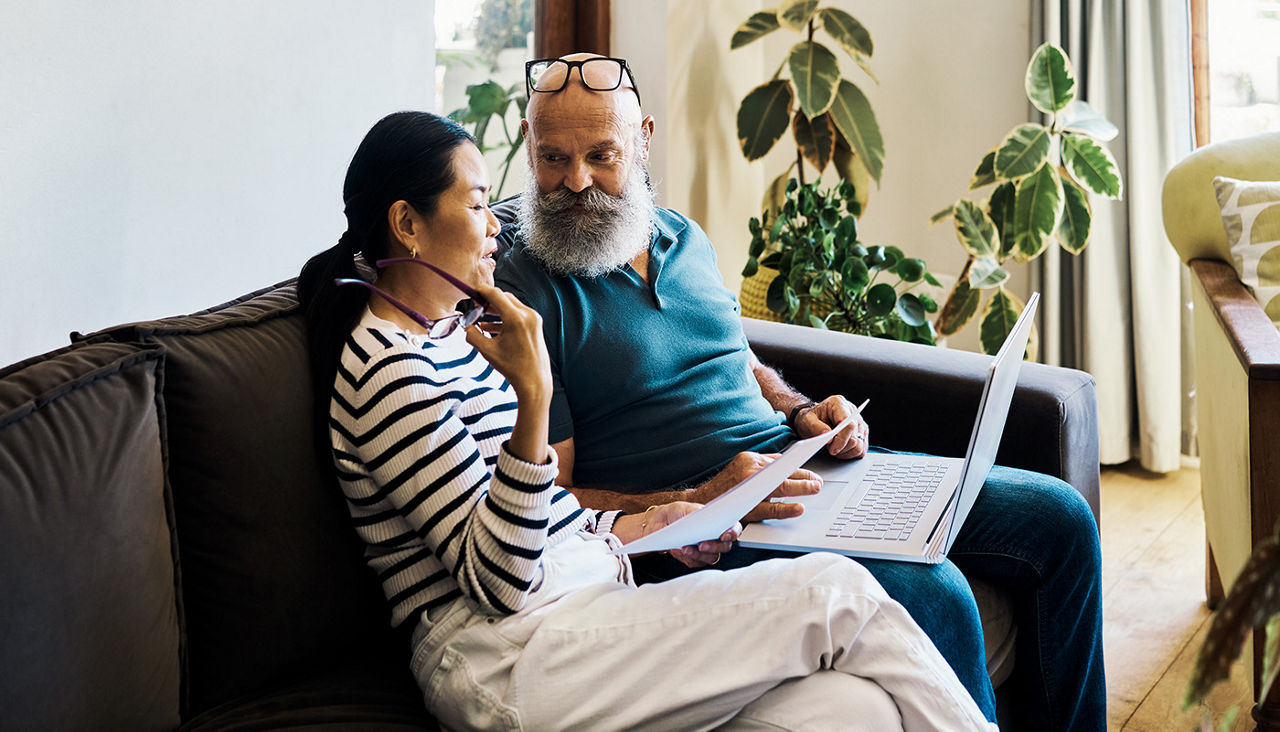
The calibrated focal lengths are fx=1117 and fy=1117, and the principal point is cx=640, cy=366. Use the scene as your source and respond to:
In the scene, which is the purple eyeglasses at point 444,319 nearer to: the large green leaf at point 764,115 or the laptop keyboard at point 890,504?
the laptop keyboard at point 890,504

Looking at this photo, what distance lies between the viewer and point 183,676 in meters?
1.17

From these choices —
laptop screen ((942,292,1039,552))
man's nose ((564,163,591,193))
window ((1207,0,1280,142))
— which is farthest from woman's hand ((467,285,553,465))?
window ((1207,0,1280,142))

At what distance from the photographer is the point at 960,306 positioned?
3.09 meters

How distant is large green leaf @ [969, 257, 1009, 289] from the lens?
2932 mm

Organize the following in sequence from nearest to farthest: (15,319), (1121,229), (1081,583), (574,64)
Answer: (15,319) < (1081,583) < (574,64) < (1121,229)

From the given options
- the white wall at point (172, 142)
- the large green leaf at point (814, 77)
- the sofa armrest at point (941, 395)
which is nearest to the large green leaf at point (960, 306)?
the large green leaf at point (814, 77)

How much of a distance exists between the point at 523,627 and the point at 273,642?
0.94 feet

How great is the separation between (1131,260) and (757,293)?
3.58 feet

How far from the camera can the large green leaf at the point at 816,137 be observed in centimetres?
309

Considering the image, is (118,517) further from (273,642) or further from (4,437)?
(273,642)

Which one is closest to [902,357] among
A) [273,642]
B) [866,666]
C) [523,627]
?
[866,666]

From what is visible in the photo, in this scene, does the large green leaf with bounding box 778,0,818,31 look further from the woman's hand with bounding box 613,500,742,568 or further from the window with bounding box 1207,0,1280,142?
the woman's hand with bounding box 613,500,742,568

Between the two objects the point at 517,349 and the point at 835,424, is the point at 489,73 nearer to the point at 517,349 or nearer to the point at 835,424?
the point at 835,424

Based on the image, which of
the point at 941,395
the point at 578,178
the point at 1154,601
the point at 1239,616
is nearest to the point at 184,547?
the point at 578,178
